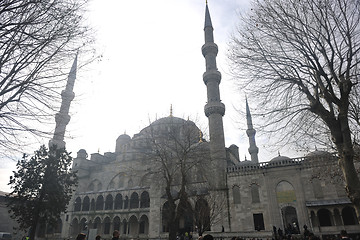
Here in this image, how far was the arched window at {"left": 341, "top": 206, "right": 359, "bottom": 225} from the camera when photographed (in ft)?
59.0

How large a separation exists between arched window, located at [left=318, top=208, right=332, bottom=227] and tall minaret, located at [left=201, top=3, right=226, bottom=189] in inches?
306

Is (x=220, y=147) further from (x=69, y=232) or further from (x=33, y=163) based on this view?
(x=69, y=232)

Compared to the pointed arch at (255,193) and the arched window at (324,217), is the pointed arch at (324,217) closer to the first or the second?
the arched window at (324,217)

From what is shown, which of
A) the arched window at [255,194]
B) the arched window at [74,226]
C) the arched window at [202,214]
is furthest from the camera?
the arched window at [74,226]

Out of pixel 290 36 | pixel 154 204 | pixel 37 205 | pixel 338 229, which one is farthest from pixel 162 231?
pixel 290 36

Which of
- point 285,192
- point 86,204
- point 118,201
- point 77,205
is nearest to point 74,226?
point 77,205

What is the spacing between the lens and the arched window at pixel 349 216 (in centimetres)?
1799

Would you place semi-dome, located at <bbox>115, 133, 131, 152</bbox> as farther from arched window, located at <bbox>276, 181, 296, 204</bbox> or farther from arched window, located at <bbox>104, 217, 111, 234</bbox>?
arched window, located at <bbox>276, 181, 296, 204</bbox>

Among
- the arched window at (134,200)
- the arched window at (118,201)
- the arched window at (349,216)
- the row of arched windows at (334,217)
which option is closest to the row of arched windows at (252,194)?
the row of arched windows at (334,217)

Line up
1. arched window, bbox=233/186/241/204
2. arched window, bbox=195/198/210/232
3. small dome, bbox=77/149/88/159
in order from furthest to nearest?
small dome, bbox=77/149/88/159 → arched window, bbox=233/186/241/204 → arched window, bbox=195/198/210/232

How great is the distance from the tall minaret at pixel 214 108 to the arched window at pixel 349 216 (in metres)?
9.22

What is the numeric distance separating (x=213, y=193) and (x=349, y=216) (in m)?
10.0

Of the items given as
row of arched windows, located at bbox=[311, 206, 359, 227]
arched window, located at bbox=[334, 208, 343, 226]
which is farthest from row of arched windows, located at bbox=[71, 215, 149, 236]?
arched window, located at bbox=[334, 208, 343, 226]

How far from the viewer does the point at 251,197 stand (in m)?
21.3
